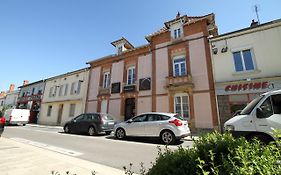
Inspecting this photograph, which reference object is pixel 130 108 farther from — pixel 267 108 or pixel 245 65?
pixel 267 108

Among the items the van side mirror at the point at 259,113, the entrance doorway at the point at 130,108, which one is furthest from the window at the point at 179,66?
the van side mirror at the point at 259,113

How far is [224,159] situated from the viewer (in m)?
1.72

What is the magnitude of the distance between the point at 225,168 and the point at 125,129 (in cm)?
825

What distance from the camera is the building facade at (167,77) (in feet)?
42.1

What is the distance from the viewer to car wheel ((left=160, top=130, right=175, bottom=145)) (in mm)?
7984

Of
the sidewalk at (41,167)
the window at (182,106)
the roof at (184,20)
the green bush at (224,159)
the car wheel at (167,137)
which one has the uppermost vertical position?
the roof at (184,20)

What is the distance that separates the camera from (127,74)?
17797 mm

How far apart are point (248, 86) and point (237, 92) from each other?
0.81m

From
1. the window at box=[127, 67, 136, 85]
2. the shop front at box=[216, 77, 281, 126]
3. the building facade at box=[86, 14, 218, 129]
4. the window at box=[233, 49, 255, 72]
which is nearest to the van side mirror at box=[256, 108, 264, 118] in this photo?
the shop front at box=[216, 77, 281, 126]

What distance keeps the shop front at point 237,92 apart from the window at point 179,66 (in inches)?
132

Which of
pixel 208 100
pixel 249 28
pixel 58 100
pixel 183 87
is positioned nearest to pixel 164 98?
pixel 183 87

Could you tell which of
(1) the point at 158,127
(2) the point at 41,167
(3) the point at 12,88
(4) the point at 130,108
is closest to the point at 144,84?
(4) the point at 130,108

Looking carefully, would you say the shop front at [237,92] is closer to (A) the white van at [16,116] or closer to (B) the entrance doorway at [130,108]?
(B) the entrance doorway at [130,108]

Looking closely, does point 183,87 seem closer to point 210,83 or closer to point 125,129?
point 210,83
